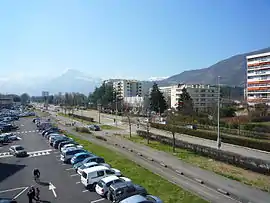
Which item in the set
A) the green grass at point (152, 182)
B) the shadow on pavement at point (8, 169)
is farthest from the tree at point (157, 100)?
the shadow on pavement at point (8, 169)

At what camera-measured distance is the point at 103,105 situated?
113750 millimetres

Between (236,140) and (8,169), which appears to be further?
(236,140)

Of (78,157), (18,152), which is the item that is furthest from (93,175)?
(18,152)

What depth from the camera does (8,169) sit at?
26.3 m

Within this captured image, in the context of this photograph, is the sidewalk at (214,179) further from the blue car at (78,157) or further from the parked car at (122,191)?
the blue car at (78,157)

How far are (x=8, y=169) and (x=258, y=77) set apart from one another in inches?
3536

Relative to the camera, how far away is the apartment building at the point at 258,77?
91500 mm

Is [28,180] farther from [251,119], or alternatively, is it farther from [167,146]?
[251,119]

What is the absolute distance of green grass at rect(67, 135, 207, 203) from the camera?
703 inches

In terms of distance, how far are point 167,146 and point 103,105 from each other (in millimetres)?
77978

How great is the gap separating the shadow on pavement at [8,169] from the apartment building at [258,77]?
78935 millimetres

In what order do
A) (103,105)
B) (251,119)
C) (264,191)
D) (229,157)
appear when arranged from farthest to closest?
(103,105)
(251,119)
(229,157)
(264,191)

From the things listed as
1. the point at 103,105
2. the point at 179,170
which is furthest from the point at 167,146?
the point at 103,105

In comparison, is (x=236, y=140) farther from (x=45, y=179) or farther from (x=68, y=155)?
(x=45, y=179)
